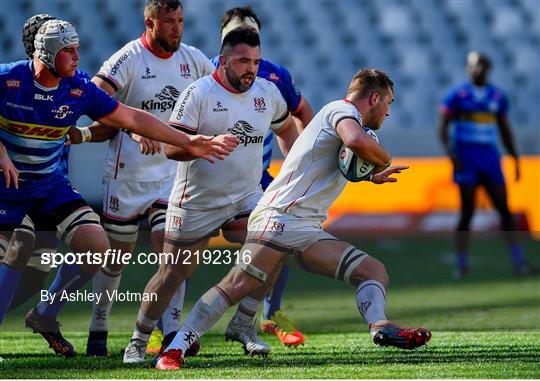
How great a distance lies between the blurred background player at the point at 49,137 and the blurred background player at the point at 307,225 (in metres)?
0.40

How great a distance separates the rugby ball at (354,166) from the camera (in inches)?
229

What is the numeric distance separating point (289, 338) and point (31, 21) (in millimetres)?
2380

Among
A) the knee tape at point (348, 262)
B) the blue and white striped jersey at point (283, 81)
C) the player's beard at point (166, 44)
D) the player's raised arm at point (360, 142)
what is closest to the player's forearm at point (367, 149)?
the player's raised arm at point (360, 142)

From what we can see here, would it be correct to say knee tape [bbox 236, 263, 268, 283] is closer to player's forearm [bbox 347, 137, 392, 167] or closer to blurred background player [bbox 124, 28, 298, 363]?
blurred background player [bbox 124, 28, 298, 363]

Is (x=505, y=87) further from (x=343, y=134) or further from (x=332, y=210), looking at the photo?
(x=343, y=134)

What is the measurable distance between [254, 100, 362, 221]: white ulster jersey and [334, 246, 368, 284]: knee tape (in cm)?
29

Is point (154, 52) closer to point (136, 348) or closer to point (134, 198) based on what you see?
point (134, 198)

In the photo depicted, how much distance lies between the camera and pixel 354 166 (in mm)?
5828

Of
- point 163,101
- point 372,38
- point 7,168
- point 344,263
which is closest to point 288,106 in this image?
point 163,101

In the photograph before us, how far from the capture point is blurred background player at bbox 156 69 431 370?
19.6 ft

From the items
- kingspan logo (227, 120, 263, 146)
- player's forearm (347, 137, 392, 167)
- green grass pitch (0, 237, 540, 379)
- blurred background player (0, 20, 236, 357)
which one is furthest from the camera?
kingspan logo (227, 120, 263, 146)

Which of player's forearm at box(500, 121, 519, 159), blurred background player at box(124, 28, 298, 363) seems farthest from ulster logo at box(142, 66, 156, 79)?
player's forearm at box(500, 121, 519, 159)

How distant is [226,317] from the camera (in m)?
8.95

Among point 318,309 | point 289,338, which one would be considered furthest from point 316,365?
point 318,309
